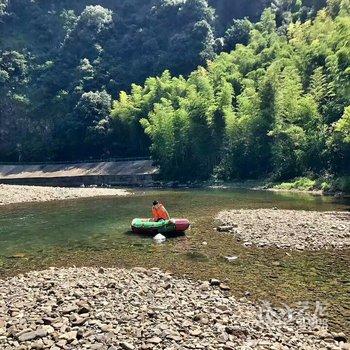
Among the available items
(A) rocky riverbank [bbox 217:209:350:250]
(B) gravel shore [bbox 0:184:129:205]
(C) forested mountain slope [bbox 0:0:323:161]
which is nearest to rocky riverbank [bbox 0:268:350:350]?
(A) rocky riverbank [bbox 217:209:350:250]

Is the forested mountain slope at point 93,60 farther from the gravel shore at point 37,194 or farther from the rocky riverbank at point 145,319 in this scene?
the rocky riverbank at point 145,319

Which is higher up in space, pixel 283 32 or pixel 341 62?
pixel 283 32

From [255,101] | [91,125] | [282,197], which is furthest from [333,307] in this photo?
[91,125]

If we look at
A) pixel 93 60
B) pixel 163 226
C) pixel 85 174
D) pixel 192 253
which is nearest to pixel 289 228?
pixel 192 253

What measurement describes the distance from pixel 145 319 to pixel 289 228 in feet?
41.3

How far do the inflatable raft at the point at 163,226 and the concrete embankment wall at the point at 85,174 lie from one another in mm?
35862

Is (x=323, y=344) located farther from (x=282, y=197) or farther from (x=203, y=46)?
(x=203, y=46)

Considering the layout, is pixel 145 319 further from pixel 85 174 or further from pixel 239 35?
pixel 239 35

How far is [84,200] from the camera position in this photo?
41562 mm

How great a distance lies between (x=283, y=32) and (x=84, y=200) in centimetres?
5420

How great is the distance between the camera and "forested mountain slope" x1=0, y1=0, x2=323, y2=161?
78750 mm

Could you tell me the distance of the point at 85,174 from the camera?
6744 cm

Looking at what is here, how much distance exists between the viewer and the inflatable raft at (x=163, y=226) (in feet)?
73.9

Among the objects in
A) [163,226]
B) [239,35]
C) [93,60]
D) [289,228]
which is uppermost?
[239,35]
